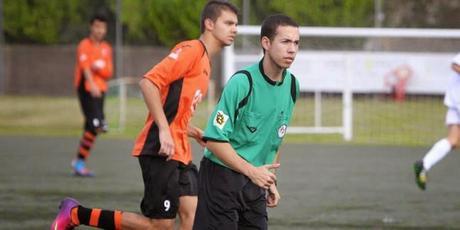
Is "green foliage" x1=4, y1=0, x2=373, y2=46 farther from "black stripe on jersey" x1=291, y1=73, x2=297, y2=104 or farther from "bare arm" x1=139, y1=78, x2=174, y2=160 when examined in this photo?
"black stripe on jersey" x1=291, y1=73, x2=297, y2=104

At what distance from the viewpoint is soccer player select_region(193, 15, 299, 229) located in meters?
5.73

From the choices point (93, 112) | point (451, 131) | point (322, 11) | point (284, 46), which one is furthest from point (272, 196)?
point (322, 11)

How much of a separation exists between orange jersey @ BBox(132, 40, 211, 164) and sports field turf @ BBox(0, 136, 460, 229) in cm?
216

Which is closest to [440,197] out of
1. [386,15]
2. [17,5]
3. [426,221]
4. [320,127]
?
[426,221]

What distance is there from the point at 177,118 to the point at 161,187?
→ 1.52ft

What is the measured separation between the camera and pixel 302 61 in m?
21.7

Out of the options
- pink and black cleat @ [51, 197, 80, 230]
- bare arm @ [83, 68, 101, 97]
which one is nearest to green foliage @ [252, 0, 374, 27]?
bare arm @ [83, 68, 101, 97]

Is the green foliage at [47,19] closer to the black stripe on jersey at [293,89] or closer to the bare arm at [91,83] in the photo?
the bare arm at [91,83]

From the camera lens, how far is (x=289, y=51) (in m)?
5.81

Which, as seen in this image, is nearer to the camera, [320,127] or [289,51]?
[289,51]

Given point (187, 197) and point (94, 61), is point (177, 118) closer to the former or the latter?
point (187, 197)

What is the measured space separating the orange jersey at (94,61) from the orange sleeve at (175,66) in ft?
20.8

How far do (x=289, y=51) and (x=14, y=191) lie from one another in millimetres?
6229

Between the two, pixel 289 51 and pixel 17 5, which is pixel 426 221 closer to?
pixel 289 51
